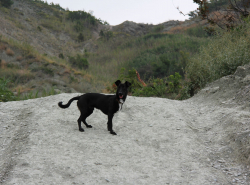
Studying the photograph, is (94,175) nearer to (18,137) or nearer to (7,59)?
(18,137)

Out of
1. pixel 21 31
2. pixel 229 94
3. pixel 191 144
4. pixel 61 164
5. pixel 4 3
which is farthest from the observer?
pixel 4 3

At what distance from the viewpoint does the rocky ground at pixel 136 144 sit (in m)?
3.31

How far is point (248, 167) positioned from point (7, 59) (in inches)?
733

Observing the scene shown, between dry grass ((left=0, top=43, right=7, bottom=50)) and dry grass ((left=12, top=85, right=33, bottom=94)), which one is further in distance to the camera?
dry grass ((left=0, top=43, right=7, bottom=50))

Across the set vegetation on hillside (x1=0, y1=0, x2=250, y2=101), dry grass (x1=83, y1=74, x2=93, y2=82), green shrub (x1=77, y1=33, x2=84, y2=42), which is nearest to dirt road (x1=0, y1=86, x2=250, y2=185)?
vegetation on hillside (x1=0, y1=0, x2=250, y2=101)

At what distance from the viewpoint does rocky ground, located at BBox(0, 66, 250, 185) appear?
3312 millimetres

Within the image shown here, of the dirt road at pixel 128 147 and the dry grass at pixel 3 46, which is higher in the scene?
the dry grass at pixel 3 46

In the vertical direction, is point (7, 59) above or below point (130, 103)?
above

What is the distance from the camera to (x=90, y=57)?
27.2m

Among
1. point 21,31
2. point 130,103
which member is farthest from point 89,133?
point 21,31

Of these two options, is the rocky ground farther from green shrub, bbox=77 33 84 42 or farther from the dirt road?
green shrub, bbox=77 33 84 42

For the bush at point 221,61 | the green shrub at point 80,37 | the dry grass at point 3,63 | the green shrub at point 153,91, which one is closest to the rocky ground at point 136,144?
the bush at point 221,61

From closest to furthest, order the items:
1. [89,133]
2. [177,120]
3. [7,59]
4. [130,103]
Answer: [89,133]
[177,120]
[130,103]
[7,59]

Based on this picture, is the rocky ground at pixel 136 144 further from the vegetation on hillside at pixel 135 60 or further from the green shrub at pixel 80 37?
the green shrub at pixel 80 37
